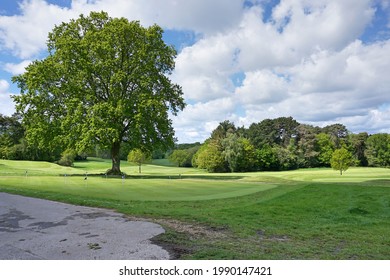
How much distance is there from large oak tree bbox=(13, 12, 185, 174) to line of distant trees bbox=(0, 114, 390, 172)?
35.5 m

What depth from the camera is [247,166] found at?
77500 millimetres

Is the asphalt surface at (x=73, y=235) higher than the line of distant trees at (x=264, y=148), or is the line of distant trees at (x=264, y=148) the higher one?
the line of distant trees at (x=264, y=148)

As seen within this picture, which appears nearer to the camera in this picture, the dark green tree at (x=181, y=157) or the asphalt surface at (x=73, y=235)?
the asphalt surface at (x=73, y=235)

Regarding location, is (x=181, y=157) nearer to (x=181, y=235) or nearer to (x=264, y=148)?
(x=264, y=148)

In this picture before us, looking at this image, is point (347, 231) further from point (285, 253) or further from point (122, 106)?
point (122, 106)

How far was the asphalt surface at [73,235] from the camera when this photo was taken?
661 cm

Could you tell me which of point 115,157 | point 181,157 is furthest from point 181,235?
point 181,157

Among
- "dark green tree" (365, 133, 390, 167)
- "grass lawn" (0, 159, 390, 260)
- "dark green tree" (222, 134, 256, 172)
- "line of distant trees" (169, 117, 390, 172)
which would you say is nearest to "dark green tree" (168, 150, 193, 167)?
"line of distant trees" (169, 117, 390, 172)

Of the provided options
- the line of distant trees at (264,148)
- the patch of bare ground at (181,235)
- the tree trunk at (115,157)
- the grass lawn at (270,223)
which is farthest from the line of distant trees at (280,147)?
the patch of bare ground at (181,235)

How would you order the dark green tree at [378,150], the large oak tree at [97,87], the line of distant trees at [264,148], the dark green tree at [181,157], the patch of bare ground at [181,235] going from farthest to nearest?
the dark green tree at [181,157], the dark green tree at [378,150], the line of distant trees at [264,148], the large oak tree at [97,87], the patch of bare ground at [181,235]

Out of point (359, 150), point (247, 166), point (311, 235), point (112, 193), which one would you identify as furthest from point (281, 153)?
point (311, 235)

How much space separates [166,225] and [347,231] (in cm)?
620

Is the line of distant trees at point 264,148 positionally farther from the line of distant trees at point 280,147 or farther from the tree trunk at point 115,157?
the tree trunk at point 115,157

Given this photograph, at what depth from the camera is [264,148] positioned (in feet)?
278
